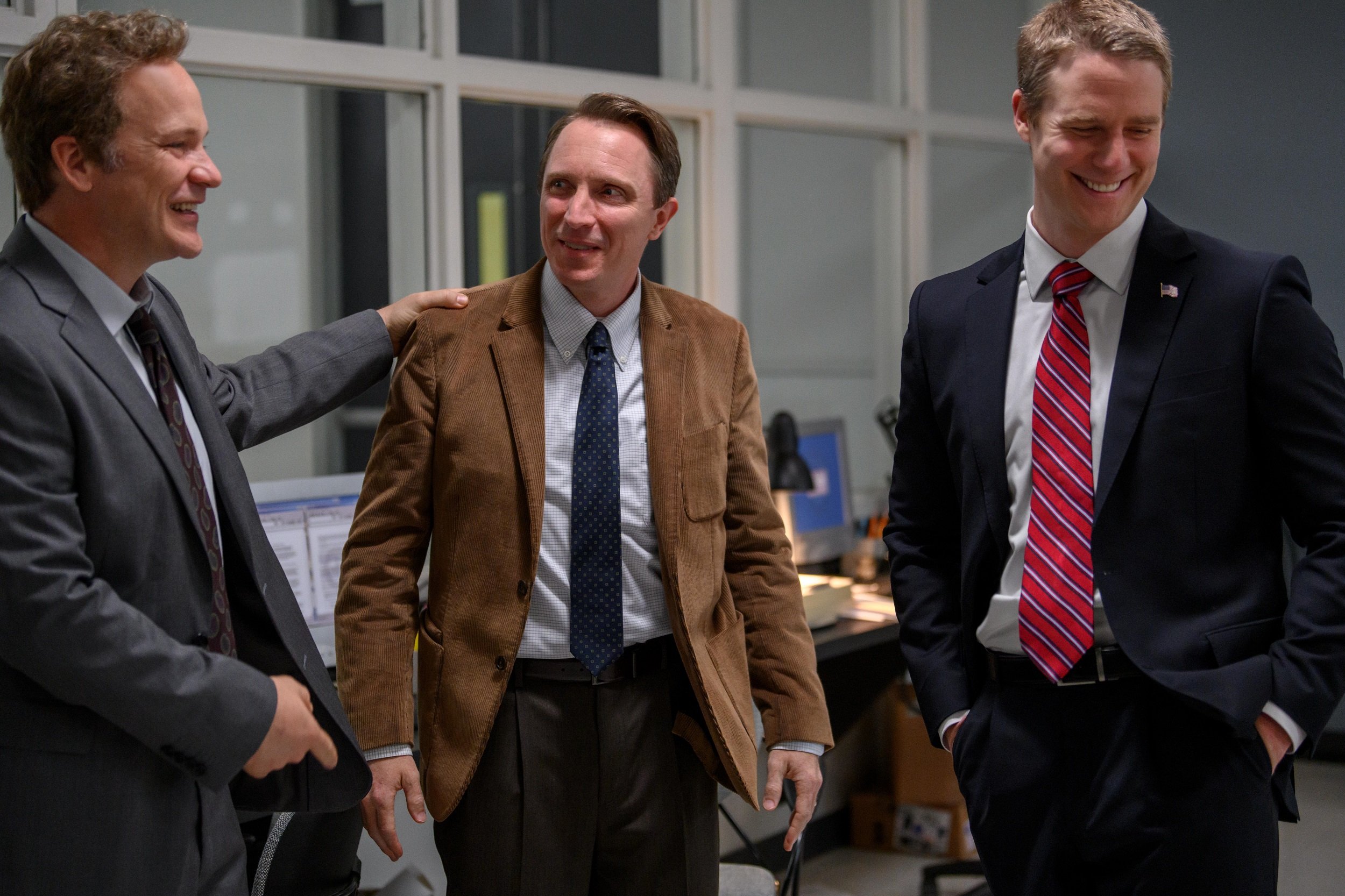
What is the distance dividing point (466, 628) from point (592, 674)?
7.5 inches

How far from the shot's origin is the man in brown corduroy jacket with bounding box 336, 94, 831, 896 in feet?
5.97

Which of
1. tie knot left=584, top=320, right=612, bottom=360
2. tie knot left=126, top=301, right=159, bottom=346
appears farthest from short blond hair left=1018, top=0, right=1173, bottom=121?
tie knot left=126, top=301, right=159, bottom=346

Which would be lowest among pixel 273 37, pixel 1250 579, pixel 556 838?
pixel 556 838

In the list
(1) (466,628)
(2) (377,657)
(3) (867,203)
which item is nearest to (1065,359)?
(1) (466,628)

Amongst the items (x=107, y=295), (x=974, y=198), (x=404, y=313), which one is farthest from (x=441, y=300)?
(x=974, y=198)

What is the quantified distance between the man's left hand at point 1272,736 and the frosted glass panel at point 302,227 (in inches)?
99.4

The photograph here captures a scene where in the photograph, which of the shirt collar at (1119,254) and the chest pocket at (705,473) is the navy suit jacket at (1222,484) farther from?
the chest pocket at (705,473)

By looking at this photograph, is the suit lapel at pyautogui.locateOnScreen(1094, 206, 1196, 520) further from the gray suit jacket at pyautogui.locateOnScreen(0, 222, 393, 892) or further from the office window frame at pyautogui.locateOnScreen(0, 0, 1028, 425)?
the office window frame at pyautogui.locateOnScreen(0, 0, 1028, 425)

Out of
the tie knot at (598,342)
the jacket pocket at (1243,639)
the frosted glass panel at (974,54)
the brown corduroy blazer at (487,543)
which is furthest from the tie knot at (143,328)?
the frosted glass panel at (974,54)

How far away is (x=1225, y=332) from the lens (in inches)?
63.3

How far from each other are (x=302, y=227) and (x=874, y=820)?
2.78 metres

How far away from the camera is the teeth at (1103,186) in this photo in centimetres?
161

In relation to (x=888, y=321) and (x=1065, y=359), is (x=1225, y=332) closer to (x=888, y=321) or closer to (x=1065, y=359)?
(x=1065, y=359)

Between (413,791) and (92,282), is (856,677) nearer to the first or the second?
(413,791)
